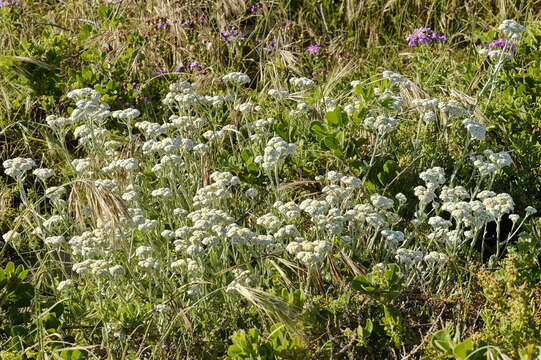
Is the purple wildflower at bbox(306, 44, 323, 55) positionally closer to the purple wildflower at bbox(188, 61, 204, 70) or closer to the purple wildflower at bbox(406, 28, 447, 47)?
the purple wildflower at bbox(406, 28, 447, 47)

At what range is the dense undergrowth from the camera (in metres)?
3.19

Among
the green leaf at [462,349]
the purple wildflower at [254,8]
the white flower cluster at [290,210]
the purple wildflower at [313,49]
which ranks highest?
the green leaf at [462,349]

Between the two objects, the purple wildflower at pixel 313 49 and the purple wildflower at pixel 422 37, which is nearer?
the purple wildflower at pixel 422 37

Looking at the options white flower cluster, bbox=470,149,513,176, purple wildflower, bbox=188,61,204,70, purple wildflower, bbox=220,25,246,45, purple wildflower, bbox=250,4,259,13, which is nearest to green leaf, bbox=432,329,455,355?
white flower cluster, bbox=470,149,513,176

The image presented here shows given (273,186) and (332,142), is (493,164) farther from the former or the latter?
(273,186)

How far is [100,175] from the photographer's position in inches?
173

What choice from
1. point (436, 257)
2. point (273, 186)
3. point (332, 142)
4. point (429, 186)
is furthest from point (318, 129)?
point (436, 257)

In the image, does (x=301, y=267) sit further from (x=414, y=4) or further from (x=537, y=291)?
(x=414, y=4)

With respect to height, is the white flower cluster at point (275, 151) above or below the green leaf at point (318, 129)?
above

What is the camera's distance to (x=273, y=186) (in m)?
3.90

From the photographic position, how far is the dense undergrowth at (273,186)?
3186 mm

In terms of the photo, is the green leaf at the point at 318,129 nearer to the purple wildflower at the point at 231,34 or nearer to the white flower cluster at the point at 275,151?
the white flower cluster at the point at 275,151

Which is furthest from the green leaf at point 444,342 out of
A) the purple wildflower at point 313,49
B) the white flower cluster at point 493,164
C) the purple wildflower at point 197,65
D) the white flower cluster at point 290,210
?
the purple wildflower at point 197,65

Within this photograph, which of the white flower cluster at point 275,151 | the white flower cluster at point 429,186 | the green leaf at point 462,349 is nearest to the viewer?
the green leaf at point 462,349
